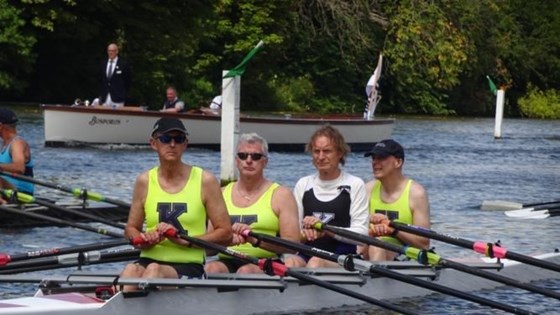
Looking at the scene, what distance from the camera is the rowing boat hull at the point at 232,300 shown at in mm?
9391

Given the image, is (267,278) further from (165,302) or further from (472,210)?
(472,210)

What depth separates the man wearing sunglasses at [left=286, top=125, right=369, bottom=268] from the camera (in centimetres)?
1094

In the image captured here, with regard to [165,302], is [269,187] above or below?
above

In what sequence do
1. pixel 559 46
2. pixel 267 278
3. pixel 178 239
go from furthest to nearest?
pixel 559 46
pixel 267 278
pixel 178 239

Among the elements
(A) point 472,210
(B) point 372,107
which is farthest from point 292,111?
(A) point 472,210

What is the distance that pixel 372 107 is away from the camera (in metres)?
36.2

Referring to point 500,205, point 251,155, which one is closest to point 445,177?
point 500,205

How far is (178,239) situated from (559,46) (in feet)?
206

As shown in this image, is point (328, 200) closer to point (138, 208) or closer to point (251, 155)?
point (251, 155)

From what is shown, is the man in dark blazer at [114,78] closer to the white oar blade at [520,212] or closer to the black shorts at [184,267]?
the white oar blade at [520,212]

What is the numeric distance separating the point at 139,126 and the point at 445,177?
6.34 metres

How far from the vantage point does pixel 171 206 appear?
9625mm

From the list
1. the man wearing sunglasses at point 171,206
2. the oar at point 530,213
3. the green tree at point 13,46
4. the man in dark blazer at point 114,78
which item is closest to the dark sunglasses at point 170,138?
the man wearing sunglasses at point 171,206

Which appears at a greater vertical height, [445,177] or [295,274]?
[295,274]
